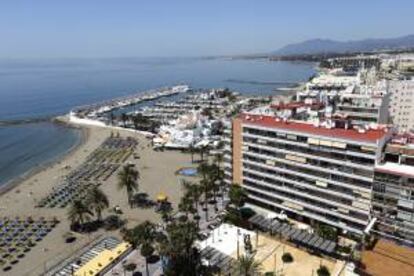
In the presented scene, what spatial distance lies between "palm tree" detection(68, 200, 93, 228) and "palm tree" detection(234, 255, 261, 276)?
3373cm

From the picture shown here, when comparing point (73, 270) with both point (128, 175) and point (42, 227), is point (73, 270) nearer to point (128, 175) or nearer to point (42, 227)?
point (42, 227)

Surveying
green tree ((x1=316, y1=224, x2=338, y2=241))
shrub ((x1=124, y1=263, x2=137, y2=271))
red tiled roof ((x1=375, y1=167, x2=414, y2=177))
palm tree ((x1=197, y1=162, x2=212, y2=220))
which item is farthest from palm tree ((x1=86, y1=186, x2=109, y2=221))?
red tiled roof ((x1=375, y1=167, x2=414, y2=177))

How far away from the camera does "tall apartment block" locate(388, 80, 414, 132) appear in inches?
4350

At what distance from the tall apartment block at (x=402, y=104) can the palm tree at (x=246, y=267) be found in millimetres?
83459

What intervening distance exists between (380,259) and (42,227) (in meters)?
63.1

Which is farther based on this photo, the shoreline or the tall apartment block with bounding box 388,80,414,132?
the tall apartment block with bounding box 388,80,414,132

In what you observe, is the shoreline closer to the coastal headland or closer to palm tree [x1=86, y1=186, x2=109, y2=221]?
the coastal headland

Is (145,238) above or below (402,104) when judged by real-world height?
below

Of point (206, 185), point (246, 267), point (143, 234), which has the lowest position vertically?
point (246, 267)

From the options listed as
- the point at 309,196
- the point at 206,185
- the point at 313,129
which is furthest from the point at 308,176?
the point at 206,185

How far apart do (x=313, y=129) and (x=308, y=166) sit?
670 cm

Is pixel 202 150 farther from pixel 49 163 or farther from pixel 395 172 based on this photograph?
pixel 395 172

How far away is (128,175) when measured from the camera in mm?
79062

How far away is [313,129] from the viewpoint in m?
59.7
